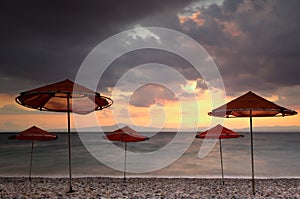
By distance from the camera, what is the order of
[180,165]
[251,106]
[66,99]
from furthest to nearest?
[180,165] < [66,99] < [251,106]

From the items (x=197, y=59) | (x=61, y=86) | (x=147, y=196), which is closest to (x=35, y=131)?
(x=61, y=86)

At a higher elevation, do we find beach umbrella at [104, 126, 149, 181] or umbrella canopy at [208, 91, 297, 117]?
umbrella canopy at [208, 91, 297, 117]

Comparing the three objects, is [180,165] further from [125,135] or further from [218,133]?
[218,133]

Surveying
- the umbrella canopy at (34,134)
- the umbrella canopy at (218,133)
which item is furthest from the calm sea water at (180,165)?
the umbrella canopy at (218,133)

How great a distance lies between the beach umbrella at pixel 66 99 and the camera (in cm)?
736

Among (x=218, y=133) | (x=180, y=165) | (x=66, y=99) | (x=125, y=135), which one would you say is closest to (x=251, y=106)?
(x=218, y=133)

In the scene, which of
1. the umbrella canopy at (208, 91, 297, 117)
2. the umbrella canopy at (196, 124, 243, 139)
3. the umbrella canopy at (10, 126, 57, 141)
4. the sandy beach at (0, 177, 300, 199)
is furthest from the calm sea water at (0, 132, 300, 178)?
the umbrella canopy at (208, 91, 297, 117)

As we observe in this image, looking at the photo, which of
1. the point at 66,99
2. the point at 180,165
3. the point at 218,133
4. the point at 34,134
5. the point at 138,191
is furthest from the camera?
the point at 180,165

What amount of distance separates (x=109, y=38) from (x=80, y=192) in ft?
35.4

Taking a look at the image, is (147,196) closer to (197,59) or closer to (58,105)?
(58,105)

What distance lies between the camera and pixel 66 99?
30.0 ft

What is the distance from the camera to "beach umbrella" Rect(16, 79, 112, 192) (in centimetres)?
736

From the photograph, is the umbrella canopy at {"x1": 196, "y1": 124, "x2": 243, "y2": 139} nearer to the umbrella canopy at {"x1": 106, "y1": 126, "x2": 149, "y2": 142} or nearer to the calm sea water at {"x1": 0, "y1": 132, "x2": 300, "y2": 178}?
the umbrella canopy at {"x1": 106, "y1": 126, "x2": 149, "y2": 142}

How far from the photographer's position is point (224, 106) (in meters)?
7.99
